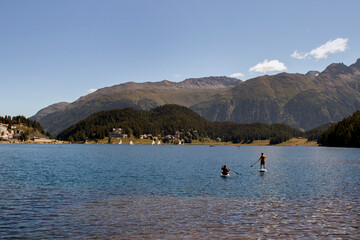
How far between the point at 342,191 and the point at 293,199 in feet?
43.8

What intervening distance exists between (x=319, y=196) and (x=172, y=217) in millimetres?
25724

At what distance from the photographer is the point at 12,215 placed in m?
33.1

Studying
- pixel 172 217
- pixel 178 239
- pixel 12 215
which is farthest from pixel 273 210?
pixel 12 215

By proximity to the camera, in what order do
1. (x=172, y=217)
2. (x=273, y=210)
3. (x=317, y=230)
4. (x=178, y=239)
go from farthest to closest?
1. (x=273, y=210)
2. (x=172, y=217)
3. (x=317, y=230)
4. (x=178, y=239)

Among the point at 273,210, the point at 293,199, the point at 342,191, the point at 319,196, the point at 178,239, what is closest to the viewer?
the point at 178,239

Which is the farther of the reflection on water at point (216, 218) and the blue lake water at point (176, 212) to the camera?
the blue lake water at point (176, 212)

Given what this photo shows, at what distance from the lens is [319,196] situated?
155 feet

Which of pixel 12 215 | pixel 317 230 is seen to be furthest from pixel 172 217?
pixel 12 215

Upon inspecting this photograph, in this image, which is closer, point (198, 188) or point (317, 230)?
point (317, 230)

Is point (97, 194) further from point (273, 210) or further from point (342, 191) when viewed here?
point (342, 191)

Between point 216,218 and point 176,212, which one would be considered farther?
point 176,212

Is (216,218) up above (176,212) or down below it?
above

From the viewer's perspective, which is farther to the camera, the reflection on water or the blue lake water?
the blue lake water

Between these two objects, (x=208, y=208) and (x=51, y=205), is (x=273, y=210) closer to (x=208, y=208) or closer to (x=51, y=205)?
(x=208, y=208)
